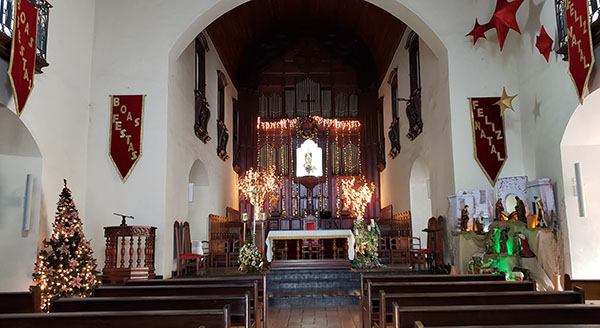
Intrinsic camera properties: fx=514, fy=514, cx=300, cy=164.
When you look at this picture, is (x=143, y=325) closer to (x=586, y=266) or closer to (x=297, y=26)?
(x=586, y=266)

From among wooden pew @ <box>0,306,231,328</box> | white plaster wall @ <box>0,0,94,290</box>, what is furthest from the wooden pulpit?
wooden pew @ <box>0,306,231,328</box>

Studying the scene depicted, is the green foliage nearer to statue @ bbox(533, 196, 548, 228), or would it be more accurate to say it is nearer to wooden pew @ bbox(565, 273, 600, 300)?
statue @ bbox(533, 196, 548, 228)

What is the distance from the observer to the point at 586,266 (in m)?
6.30

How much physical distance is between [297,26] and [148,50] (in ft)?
27.3

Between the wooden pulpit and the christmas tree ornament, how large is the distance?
604 cm

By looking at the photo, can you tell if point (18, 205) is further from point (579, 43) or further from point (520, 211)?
point (579, 43)

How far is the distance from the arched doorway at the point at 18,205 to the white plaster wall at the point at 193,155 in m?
2.08

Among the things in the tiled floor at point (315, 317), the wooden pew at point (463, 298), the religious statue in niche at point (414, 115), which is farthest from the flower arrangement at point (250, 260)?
the wooden pew at point (463, 298)

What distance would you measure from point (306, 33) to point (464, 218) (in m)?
10.0

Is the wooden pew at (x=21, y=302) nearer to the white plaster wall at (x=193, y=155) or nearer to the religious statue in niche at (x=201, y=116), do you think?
the white plaster wall at (x=193, y=155)

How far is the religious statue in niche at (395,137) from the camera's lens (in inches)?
495

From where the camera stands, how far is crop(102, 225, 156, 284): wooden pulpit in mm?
7344

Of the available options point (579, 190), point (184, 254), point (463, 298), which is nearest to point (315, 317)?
point (184, 254)

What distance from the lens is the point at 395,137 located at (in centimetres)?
1275
